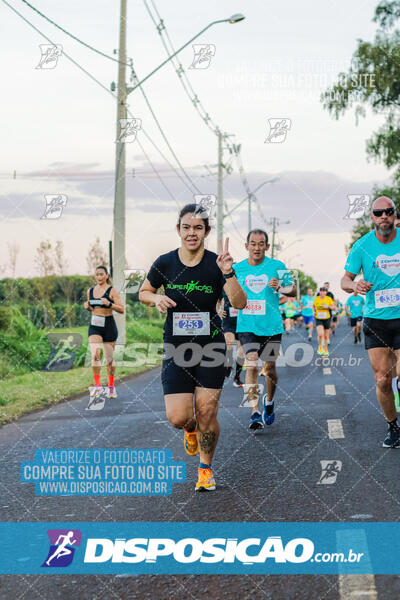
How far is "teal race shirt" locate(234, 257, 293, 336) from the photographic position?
8.32 metres

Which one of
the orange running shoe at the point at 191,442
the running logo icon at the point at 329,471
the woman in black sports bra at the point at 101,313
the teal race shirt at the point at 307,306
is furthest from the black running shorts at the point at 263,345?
the teal race shirt at the point at 307,306

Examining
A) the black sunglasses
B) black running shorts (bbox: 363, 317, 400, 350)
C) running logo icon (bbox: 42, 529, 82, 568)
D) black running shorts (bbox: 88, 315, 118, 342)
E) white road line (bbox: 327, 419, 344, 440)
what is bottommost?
white road line (bbox: 327, 419, 344, 440)

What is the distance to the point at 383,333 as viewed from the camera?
264 inches

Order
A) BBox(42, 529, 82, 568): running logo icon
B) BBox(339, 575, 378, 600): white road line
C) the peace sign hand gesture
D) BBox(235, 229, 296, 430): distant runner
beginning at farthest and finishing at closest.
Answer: BBox(235, 229, 296, 430): distant runner → the peace sign hand gesture → BBox(42, 529, 82, 568): running logo icon → BBox(339, 575, 378, 600): white road line

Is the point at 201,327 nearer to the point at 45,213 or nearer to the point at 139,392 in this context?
the point at 139,392

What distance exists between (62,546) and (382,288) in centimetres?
363

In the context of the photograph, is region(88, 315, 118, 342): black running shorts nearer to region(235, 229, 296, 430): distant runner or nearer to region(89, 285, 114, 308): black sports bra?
region(89, 285, 114, 308): black sports bra

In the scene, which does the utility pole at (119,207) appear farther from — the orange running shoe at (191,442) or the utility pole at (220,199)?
the utility pole at (220,199)

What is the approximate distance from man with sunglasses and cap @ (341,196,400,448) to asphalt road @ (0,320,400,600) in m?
0.68

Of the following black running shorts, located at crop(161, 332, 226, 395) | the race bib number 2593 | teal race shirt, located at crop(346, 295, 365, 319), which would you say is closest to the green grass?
the race bib number 2593

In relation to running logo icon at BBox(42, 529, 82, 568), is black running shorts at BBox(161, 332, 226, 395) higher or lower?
higher

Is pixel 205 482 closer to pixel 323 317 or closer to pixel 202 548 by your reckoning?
pixel 202 548

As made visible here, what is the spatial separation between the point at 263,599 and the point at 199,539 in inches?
34.2

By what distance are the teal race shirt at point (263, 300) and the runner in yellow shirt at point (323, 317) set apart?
10979 mm
